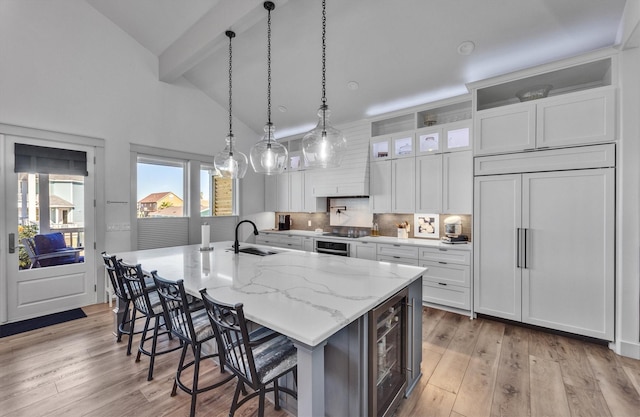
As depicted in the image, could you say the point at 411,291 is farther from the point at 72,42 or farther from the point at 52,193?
the point at 72,42

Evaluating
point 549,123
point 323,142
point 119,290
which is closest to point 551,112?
point 549,123

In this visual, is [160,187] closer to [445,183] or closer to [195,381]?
[195,381]

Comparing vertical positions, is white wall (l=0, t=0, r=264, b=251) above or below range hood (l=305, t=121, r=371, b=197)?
above

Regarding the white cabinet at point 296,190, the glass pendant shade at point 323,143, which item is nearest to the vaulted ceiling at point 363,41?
the white cabinet at point 296,190

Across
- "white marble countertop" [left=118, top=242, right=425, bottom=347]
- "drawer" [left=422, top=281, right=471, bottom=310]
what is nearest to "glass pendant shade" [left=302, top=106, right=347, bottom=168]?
"white marble countertop" [left=118, top=242, right=425, bottom=347]

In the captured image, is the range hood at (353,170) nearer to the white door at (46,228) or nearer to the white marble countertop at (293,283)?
the white marble countertop at (293,283)

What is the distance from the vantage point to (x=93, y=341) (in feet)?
9.39

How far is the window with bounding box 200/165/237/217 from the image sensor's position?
528 centimetres

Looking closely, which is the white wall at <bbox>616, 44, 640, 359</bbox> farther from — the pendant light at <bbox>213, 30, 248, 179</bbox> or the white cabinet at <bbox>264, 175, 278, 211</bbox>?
the white cabinet at <bbox>264, 175, 278, 211</bbox>

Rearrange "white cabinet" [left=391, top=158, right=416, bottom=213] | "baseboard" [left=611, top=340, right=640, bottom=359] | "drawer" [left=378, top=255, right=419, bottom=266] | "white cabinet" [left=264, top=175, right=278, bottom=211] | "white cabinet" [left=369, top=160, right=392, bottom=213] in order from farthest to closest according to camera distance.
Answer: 1. "white cabinet" [left=264, top=175, right=278, bottom=211]
2. "white cabinet" [left=369, top=160, right=392, bottom=213]
3. "white cabinet" [left=391, top=158, right=416, bottom=213]
4. "drawer" [left=378, top=255, right=419, bottom=266]
5. "baseboard" [left=611, top=340, right=640, bottom=359]

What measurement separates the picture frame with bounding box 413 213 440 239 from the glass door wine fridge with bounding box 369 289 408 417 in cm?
252

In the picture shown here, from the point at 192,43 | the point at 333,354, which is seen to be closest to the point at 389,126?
the point at 192,43

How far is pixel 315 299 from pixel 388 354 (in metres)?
0.73

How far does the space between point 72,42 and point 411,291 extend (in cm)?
513
